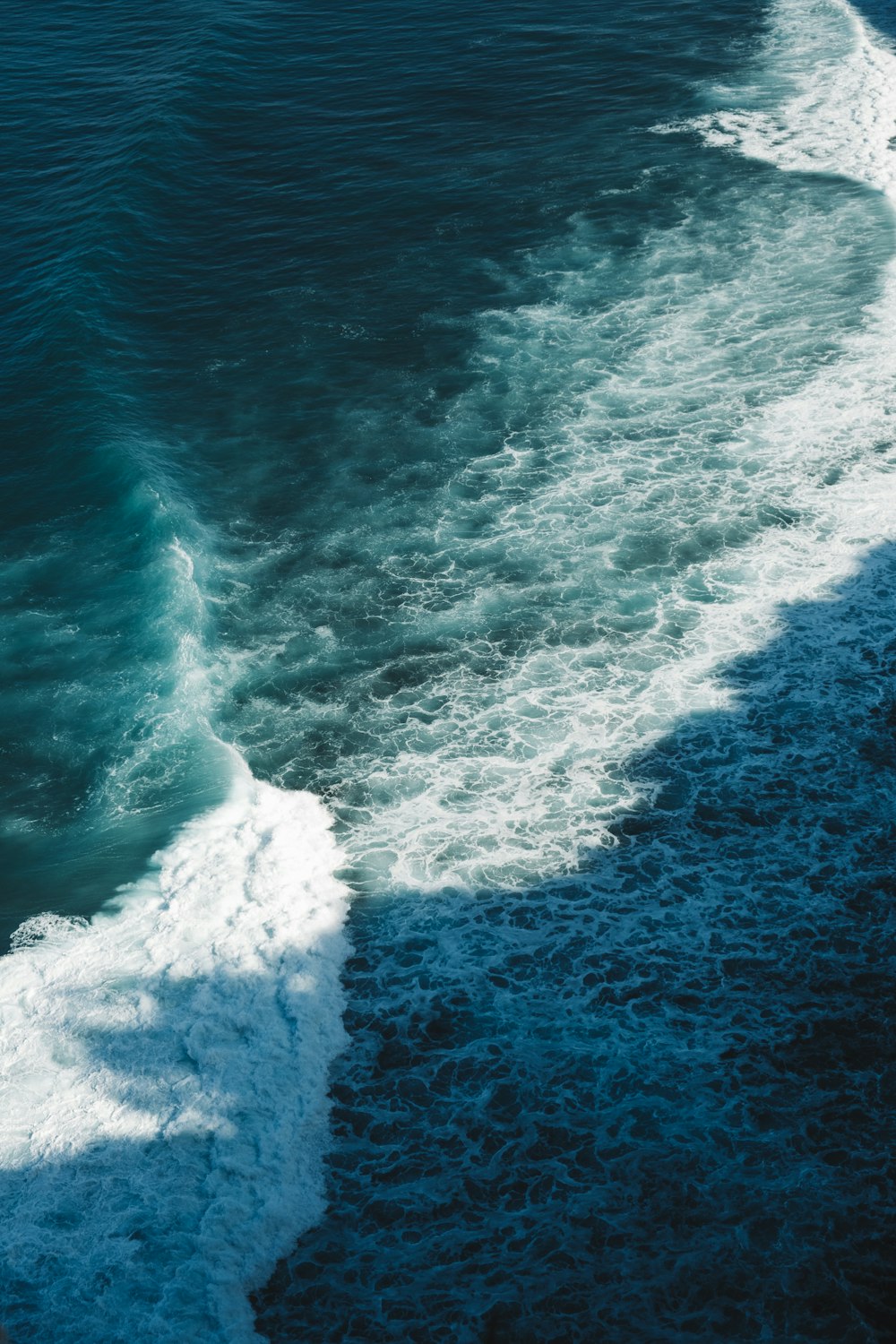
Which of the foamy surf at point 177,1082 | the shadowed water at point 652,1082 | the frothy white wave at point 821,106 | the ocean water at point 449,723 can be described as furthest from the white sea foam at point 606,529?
the foamy surf at point 177,1082

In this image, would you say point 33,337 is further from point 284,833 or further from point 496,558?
point 284,833

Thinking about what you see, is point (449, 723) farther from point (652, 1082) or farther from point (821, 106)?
point (821, 106)

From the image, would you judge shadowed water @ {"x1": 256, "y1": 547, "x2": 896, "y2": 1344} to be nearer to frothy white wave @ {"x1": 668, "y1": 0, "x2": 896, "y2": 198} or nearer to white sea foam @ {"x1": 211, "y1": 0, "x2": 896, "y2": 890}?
white sea foam @ {"x1": 211, "y1": 0, "x2": 896, "y2": 890}

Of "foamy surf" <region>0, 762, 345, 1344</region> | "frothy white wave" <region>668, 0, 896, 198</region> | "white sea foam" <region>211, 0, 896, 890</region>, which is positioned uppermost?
"frothy white wave" <region>668, 0, 896, 198</region>

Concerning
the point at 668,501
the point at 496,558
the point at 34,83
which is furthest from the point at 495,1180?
the point at 34,83

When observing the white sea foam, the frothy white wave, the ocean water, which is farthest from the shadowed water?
the frothy white wave

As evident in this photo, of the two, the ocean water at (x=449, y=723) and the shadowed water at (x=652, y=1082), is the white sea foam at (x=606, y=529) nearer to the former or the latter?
the ocean water at (x=449, y=723)

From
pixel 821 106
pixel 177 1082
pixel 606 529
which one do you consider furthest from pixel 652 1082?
pixel 821 106
